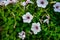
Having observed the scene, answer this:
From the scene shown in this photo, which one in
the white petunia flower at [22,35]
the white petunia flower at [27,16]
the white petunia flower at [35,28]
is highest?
the white petunia flower at [27,16]

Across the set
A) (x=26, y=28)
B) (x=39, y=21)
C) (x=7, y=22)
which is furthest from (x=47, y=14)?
(x=7, y=22)

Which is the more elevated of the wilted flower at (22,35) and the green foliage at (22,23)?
the green foliage at (22,23)

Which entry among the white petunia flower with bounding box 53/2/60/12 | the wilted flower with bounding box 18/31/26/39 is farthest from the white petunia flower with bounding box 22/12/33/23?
the white petunia flower with bounding box 53/2/60/12

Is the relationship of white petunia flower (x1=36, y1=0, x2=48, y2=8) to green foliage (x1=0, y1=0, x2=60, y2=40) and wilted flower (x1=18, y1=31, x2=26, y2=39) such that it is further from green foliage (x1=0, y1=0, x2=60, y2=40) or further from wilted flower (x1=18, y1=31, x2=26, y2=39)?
wilted flower (x1=18, y1=31, x2=26, y2=39)

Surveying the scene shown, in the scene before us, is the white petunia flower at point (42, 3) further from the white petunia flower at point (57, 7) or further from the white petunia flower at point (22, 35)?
the white petunia flower at point (22, 35)

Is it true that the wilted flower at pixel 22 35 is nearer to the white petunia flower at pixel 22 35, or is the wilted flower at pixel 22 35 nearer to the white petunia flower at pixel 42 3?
the white petunia flower at pixel 22 35

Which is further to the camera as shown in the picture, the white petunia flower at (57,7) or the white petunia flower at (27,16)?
the white petunia flower at (57,7)

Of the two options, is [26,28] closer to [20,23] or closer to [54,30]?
[20,23]

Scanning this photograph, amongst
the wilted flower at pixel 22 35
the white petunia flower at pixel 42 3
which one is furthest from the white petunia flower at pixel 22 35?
the white petunia flower at pixel 42 3

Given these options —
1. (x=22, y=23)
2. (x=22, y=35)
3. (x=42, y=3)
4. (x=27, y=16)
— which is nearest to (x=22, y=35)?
(x=22, y=35)
